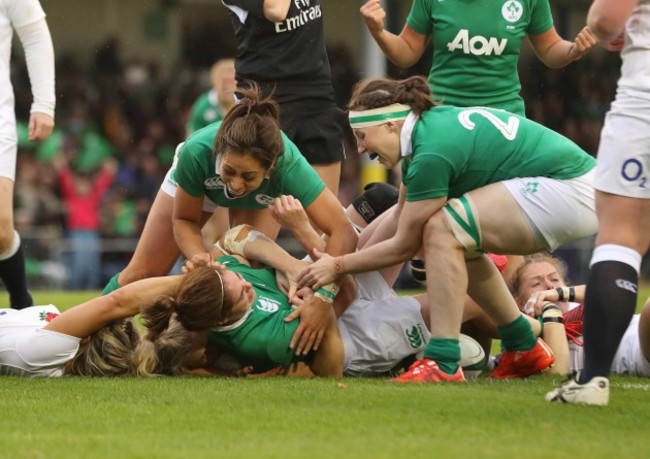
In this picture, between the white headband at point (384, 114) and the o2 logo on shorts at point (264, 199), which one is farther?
the o2 logo on shorts at point (264, 199)

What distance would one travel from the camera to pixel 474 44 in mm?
7102

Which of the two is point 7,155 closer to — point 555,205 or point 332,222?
point 332,222

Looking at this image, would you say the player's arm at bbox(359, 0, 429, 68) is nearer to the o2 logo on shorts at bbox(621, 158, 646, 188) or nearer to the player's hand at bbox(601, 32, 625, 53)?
the player's hand at bbox(601, 32, 625, 53)

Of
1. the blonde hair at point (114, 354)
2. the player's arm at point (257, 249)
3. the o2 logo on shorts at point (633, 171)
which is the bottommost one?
the blonde hair at point (114, 354)

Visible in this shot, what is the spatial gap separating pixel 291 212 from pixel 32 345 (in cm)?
138

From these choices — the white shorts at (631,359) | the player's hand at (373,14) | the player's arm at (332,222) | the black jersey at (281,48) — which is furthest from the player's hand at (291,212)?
the white shorts at (631,359)

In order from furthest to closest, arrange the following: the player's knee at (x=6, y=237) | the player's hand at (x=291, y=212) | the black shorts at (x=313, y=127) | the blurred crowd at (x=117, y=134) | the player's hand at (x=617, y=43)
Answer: the blurred crowd at (x=117, y=134), the black shorts at (x=313, y=127), the player's knee at (x=6, y=237), the player's hand at (x=291, y=212), the player's hand at (x=617, y=43)

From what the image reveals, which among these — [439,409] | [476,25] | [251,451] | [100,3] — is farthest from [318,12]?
[100,3]

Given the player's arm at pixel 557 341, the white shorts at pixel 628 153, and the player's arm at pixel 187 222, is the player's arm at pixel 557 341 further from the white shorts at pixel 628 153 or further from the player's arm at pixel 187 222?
the white shorts at pixel 628 153

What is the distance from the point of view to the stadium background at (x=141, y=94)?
17.2 meters

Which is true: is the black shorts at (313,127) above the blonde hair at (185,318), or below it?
above

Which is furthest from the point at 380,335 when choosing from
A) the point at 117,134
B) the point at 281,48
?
the point at 117,134

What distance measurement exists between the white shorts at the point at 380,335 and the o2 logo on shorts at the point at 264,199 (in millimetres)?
666

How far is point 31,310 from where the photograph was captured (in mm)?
6480
